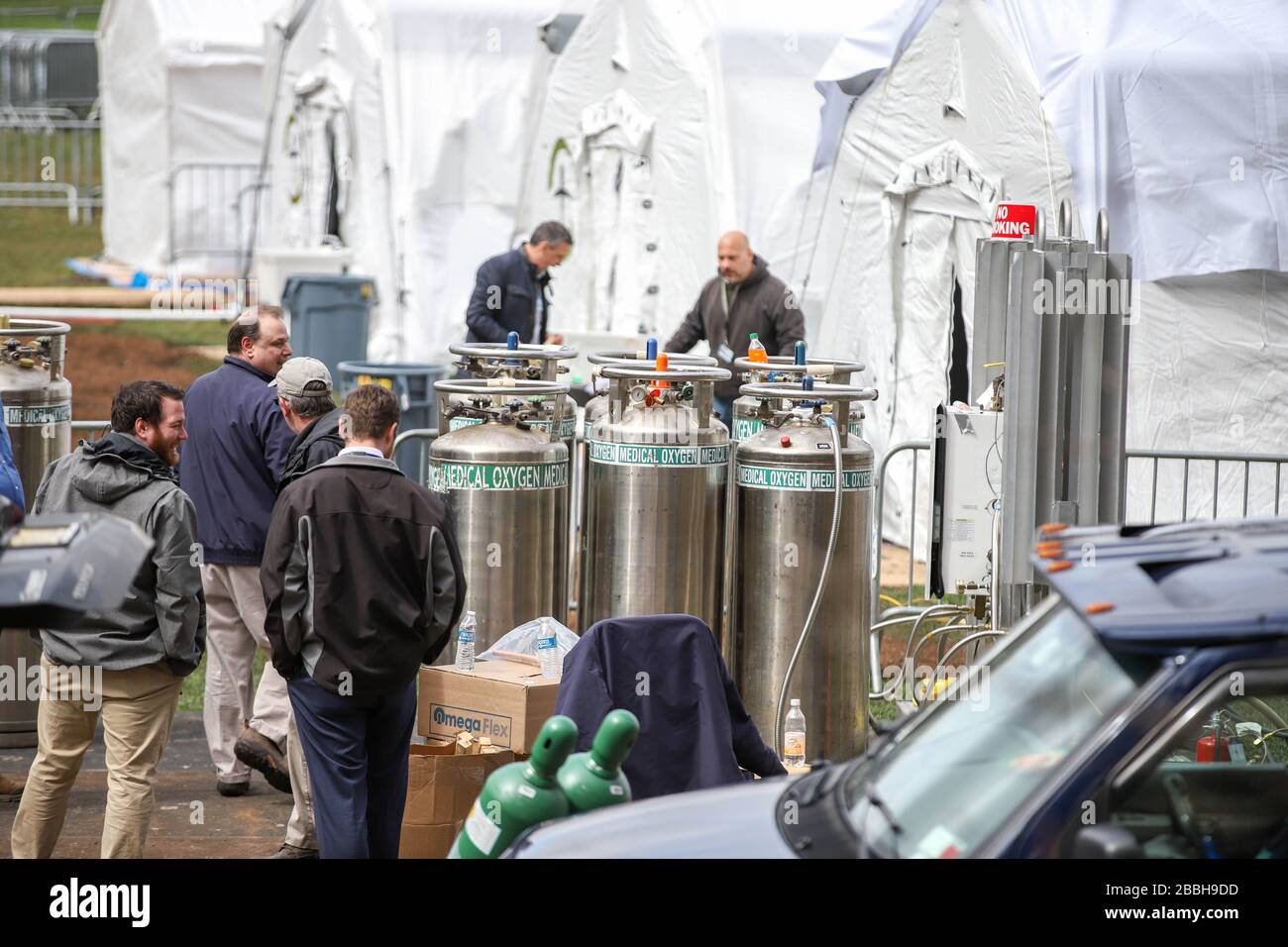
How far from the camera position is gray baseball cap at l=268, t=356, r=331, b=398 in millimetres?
6727

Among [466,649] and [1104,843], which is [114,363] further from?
[1104,843]

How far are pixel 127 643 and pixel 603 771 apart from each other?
228 cm

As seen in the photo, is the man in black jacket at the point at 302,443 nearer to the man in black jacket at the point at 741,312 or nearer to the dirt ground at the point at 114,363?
the man in black jacket at the point at 741,312

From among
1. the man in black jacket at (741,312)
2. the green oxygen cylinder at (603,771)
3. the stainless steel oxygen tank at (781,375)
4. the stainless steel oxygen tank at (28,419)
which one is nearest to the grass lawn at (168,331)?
the man in black jacket at (741,312)

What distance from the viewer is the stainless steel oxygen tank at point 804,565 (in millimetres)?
7281

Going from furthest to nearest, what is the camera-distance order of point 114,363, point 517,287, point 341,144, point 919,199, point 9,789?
point 341,144 < point 114,363 < point 919,199 < point 517,287 < point 9,789

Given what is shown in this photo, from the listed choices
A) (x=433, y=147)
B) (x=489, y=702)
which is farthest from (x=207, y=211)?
(x=489, y=702)

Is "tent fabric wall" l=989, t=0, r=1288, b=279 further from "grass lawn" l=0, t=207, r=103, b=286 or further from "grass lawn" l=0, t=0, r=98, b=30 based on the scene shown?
"grass lawn" l=0, t=0, r=98, b=30

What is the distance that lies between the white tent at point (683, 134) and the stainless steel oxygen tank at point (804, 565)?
748 cm

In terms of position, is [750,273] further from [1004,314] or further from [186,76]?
[186,76]

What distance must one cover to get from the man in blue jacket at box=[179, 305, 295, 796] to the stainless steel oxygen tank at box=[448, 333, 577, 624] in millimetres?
884

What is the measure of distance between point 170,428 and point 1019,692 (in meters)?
3.57

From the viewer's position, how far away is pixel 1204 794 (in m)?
3.42
